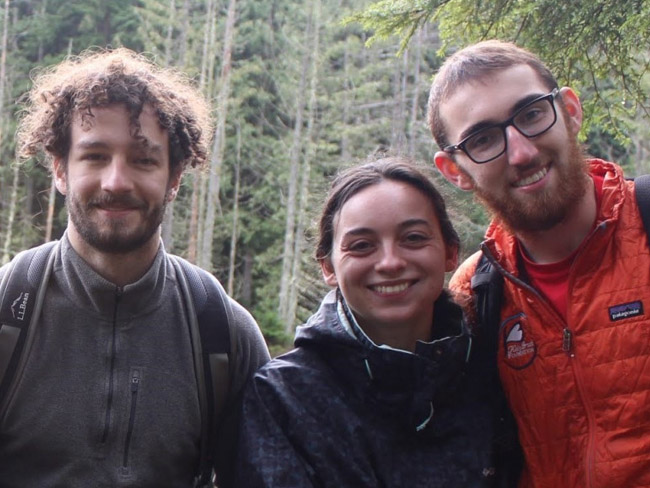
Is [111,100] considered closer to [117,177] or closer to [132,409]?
[117,177]

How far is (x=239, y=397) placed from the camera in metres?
3.01

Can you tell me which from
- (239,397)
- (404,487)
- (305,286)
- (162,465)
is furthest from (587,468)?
(305,286)

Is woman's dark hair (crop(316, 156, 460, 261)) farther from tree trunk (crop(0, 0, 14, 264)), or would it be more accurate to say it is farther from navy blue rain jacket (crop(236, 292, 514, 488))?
tree trunk (crop(0, 0, 14, 264))

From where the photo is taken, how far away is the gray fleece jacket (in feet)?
8.69

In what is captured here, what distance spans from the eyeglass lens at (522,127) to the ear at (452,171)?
19 centimetres

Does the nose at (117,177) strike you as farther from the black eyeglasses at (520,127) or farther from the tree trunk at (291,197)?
the tree trunk at (291,197)

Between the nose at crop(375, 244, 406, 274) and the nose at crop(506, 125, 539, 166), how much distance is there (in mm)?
598

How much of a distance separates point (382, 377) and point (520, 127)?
115 centimetres

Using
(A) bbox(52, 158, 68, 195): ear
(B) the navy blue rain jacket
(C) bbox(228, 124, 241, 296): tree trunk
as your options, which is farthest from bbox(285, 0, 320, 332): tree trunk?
(B) the navy blue rain jacket

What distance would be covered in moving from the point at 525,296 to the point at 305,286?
84.9 feet

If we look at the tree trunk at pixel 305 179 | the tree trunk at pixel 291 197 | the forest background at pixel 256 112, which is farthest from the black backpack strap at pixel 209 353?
the tree trunk at pixel 291 197

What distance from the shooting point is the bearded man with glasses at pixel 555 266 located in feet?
8.11

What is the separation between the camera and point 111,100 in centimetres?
298

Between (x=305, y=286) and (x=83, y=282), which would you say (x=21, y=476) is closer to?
(x=83, y=282)
